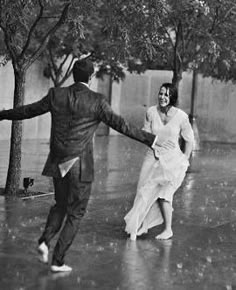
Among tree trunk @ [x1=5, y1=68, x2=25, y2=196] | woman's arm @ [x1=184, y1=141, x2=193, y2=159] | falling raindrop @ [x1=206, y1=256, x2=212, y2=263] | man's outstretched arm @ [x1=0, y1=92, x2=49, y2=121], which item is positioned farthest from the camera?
tree trunk @ [x1=5, y1=68, x2=25, y2=196]

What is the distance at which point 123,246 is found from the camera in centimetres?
748

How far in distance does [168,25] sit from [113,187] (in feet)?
15.0

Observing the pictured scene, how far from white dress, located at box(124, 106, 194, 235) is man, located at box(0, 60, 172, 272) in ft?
6.15

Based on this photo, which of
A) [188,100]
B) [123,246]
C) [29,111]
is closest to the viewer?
[29,111]

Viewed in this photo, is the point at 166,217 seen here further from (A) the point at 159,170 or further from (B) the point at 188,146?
(B) the point at 188,146

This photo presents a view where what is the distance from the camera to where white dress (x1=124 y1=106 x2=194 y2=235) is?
26.2 feet

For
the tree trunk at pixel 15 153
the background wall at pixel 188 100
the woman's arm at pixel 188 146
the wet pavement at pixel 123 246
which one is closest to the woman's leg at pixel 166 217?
the wet pavement at pixel 123 246

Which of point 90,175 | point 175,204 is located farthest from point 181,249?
point 175,204

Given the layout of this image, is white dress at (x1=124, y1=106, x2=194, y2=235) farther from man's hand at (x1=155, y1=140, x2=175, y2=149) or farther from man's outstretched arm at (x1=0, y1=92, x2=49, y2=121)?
man's outstretched arm at (x1=0, y1=92, x2=49, y2=121)

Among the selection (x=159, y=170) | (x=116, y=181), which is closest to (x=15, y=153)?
(x=116, y=181)

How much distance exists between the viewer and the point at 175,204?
10617mm

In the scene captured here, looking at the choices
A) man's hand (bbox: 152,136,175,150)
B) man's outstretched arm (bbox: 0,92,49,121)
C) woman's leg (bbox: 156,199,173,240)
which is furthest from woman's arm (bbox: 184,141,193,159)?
man's outstretched arm (bbox: 0,92,49,121)

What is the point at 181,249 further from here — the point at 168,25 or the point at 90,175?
the point at 168,25

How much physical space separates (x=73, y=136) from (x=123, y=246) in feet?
6.24
